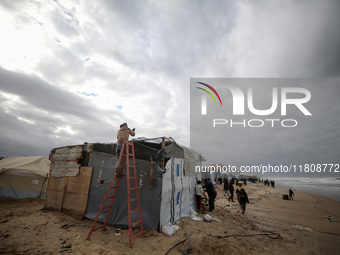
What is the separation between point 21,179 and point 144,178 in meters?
12.6

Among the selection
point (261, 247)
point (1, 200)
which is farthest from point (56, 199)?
point (261, 247)

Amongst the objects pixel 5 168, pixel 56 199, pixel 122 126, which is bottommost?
pixel 56 199

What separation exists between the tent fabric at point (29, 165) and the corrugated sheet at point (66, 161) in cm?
552

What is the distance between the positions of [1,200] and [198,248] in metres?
15.4

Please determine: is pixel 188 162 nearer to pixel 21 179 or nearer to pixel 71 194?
pixel 71 194

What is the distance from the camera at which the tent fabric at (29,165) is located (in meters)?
12.7

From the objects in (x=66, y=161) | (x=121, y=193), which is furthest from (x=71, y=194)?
(x=121, y=193)

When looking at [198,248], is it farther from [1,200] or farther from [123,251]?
[1,200]

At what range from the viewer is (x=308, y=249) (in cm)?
568

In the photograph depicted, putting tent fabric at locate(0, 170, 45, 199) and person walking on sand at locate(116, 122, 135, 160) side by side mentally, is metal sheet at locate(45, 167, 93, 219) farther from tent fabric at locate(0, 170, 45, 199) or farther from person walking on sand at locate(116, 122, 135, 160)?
tent fabric at locate(0, 170, 45, 199)

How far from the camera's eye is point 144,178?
6.96 meters

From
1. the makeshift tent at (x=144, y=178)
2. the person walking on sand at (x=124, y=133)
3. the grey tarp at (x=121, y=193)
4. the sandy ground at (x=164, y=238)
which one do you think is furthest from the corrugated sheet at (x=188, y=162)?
the person walking on sand at (x=124, y=133)

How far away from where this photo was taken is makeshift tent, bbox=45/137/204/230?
6609 millimetres

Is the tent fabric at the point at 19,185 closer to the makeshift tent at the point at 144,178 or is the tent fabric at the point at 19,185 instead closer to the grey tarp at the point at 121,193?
the makeshift tent at the point at 144,178
